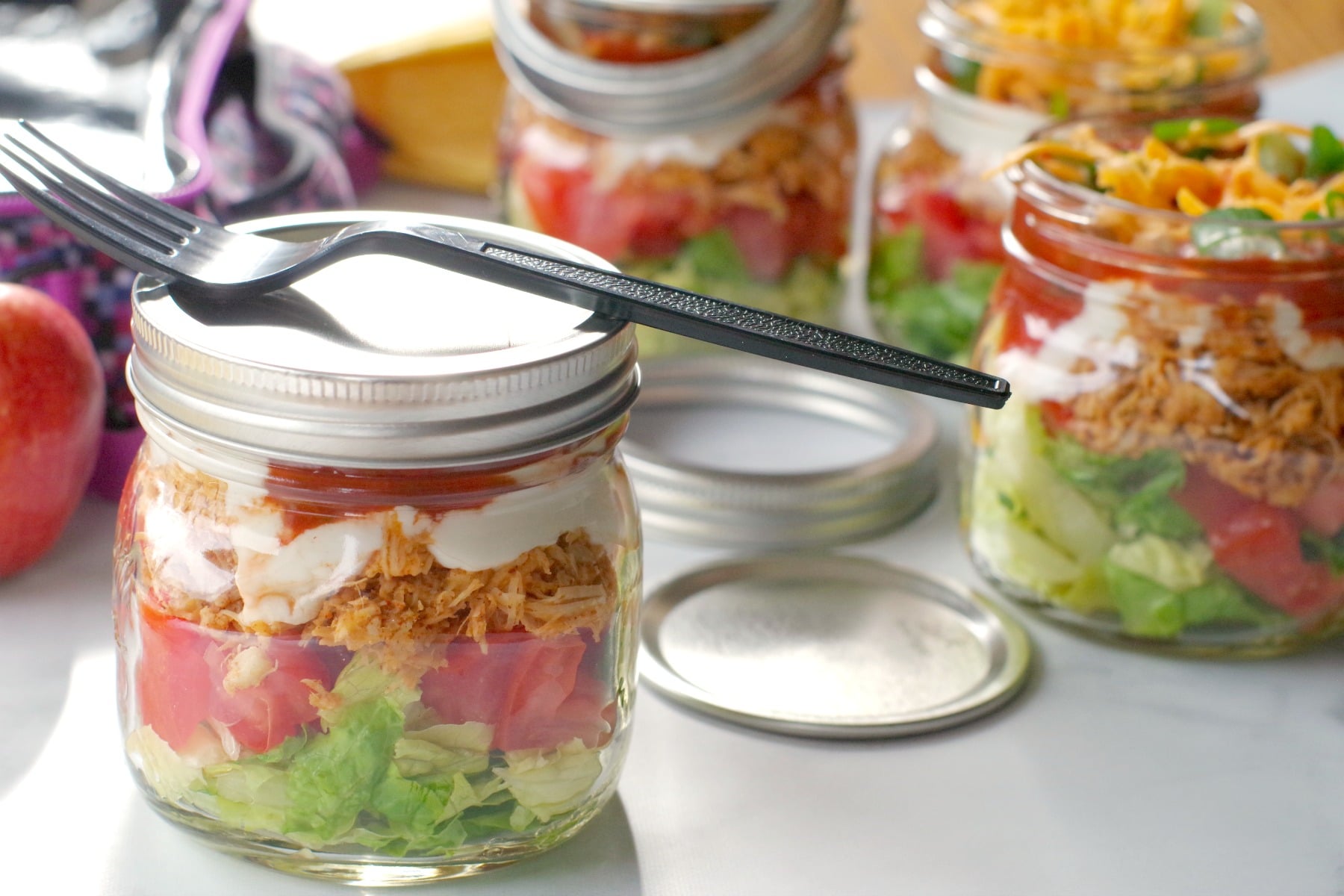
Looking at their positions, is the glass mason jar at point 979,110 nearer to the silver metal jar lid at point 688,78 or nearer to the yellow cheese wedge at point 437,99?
the silver metal jar lid at point 688,78

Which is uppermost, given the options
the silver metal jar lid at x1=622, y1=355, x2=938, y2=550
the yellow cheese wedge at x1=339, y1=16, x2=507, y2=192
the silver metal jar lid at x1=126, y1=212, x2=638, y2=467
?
the silver metal jar lid at x1=126, y1=212, x2=638, y2=467

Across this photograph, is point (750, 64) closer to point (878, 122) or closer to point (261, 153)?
point (261, 153)

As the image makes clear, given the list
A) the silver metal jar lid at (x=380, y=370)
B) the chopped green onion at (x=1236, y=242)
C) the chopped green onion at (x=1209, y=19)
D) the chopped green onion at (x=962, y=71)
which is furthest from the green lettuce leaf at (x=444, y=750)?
the chopped green onion at (x=1209, y=19)

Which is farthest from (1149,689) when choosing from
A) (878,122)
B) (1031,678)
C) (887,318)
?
(878,122)

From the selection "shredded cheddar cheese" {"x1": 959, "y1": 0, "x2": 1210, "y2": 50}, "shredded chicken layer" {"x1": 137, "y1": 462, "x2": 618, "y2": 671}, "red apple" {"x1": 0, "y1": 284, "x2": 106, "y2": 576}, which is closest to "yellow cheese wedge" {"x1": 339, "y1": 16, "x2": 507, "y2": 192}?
"shredded cheddar cheese" {"x1": 959, "y1": 0, "x2": 1210, "y2": 50}

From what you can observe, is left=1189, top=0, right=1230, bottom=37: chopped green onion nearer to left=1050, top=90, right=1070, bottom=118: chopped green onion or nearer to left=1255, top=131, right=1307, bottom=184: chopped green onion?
left=1050, top=90, right=1070, bottom=118: chopped green onion
